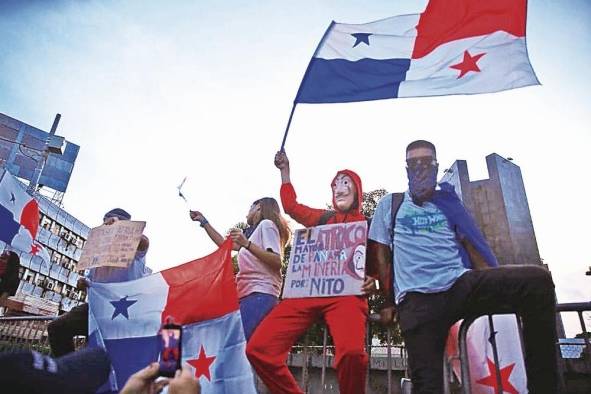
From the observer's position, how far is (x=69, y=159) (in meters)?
43.4

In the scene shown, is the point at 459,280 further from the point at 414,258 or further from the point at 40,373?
the point at 40,373

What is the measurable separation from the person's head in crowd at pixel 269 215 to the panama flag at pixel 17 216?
3500mm

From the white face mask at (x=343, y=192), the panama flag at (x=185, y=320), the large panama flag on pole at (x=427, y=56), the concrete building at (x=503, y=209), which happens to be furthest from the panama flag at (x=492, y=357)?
the concrete building at (x=503, y=209)

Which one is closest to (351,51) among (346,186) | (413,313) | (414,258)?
(346,186)

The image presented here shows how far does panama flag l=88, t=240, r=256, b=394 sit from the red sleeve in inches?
26.6

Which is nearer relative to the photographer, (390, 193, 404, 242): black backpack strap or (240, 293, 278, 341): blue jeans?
(390, 193, 404, 242): black backpack strap

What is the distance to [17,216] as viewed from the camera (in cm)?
581

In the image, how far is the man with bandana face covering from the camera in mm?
2420

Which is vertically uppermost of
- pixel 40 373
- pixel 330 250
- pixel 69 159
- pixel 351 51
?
pixel 69 159

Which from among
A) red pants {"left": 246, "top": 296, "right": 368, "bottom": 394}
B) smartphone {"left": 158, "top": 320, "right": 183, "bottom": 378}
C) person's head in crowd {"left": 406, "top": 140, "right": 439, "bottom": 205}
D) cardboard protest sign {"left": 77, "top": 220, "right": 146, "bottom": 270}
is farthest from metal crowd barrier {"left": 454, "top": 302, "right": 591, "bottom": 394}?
cardboard protest sign {"left": 77, "top": 220, "right": 146, "bottom": 270}

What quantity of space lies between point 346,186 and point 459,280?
153 centimetres

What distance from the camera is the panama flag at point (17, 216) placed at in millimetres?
5641

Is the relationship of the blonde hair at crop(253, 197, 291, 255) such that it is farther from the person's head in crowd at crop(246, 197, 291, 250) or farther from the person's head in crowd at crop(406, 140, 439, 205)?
the person's head in crowd at crop(406, 140, 439, 205)

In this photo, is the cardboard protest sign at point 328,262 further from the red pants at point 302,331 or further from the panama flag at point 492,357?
the panama flag at point 492,357
